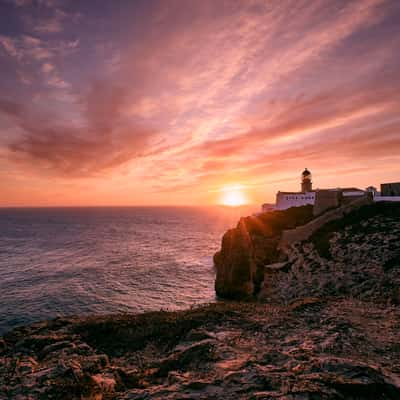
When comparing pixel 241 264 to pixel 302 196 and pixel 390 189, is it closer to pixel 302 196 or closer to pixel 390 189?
pixel 390 189

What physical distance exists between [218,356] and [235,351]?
0.75m

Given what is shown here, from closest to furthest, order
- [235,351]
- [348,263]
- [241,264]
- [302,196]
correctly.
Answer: [235,351], [348,263], [241,264], [302,196]

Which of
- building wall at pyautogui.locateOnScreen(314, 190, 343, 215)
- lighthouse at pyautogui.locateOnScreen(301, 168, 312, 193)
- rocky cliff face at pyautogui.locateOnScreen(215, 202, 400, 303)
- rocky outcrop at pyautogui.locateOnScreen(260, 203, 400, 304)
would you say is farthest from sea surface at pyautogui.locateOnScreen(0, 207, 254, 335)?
lighthouse at pyautogui.locateOnScreen(301, 168, 312, 193)

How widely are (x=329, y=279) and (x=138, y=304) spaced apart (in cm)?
1909

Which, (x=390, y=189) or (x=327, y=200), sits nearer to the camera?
(x=390, y=189)

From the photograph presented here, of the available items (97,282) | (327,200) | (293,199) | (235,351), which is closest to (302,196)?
(293,199)

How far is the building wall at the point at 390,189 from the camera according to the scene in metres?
43.0

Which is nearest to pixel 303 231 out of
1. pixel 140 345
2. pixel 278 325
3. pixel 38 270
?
pixel 278 325

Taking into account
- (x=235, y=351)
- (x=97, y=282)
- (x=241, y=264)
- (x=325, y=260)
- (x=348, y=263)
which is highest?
(x=235, y=351)

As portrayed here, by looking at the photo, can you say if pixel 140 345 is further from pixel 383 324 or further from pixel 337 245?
pixel 337 245

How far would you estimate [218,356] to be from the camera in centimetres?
833

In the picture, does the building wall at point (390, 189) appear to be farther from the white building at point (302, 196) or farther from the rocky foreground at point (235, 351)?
the rocky foreground at point (235, 351)

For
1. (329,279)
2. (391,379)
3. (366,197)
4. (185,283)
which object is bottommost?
(185,283)

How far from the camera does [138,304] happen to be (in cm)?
2505
